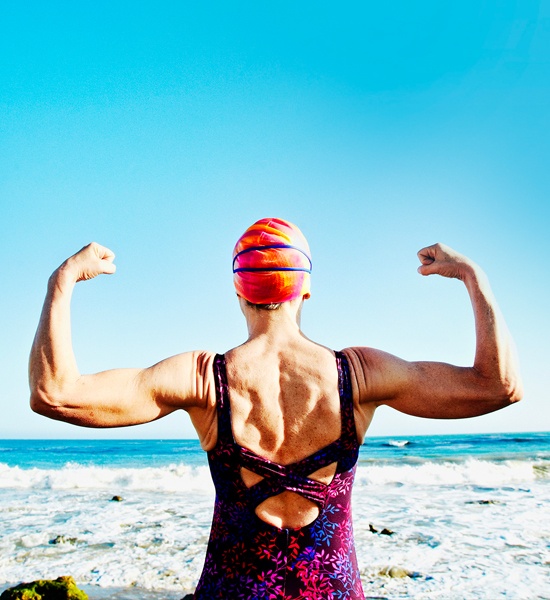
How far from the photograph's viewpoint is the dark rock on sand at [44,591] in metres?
4.80

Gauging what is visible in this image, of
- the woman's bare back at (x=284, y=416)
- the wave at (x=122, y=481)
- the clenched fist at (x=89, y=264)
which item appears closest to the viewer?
the clenched fist at (x=89, y=264)

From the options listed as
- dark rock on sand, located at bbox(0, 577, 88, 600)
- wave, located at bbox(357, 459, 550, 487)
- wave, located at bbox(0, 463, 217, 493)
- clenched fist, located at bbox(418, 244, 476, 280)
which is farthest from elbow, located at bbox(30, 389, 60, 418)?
wave, located at bbox(357, 459, 550, 487)

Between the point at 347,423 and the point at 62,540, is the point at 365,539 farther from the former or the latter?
the point at 347,423

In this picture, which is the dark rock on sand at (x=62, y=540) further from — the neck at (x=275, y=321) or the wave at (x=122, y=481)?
the wave at (x=122, y=481)

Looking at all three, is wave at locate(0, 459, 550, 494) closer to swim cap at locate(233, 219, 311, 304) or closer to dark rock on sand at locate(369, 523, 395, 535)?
dark rock on sand at locate(369, 523, 395, 535)

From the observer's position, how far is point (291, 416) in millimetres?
1880

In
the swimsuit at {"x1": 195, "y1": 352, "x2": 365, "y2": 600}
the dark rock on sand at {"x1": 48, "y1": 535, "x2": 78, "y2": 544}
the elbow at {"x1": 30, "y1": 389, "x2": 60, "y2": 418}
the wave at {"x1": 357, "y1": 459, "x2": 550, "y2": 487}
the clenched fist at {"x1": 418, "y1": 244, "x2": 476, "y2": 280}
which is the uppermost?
the clenched fist at {"x1": 418, "y1": 244, "x2": 476, "y2": 280}

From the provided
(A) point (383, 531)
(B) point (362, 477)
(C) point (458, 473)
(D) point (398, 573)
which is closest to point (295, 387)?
(D) point (398, 573)

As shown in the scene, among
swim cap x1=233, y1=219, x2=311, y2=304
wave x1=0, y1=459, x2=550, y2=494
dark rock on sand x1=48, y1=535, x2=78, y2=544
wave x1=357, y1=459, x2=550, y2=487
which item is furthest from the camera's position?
wave x1=357, y1=459, x2=550, y2=487

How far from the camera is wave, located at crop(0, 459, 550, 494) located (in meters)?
18.1

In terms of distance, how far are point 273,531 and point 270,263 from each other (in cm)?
86

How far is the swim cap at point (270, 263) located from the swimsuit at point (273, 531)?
275 mm

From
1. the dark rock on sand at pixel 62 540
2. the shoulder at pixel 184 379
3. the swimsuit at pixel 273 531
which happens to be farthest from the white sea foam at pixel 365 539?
the shoulder at pixel 184 379

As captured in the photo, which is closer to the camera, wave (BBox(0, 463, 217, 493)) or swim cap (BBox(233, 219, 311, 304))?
swim cap (BBox(233, 219, 311, 304))
